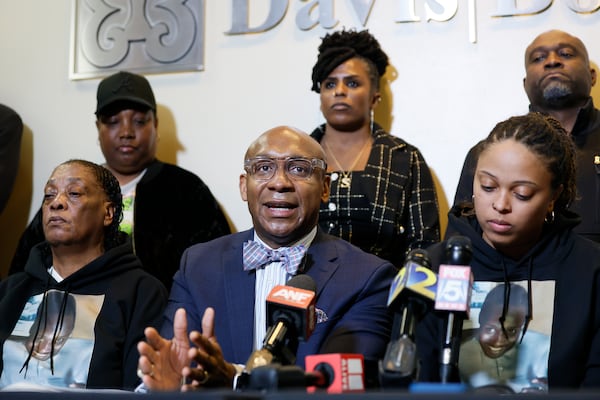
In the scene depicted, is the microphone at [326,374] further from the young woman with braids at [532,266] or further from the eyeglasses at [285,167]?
the eyeglasses at [285,167]

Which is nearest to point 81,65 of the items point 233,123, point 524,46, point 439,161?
point 233,123

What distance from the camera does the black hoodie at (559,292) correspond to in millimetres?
2586

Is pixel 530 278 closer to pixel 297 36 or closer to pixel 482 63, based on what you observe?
pixel 482 63

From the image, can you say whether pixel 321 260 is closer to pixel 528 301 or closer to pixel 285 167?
pixel 285 167

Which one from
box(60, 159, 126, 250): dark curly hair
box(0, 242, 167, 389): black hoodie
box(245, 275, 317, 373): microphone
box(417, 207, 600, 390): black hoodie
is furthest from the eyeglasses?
box(245, 275, 317, 373): microphone

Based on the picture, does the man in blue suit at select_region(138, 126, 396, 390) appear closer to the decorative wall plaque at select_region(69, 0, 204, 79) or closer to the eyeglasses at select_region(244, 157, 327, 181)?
the eyeglasses at select_region(244, 157, 327, 181)

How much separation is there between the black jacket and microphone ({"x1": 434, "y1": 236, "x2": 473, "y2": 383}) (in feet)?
7.90

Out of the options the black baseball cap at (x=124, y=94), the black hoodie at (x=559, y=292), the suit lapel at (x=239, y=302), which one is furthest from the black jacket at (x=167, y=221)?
the black hoodie at (x=559, y=292)

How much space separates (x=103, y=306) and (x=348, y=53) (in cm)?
180

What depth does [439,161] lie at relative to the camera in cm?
466

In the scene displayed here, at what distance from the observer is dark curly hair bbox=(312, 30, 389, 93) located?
4.41 m

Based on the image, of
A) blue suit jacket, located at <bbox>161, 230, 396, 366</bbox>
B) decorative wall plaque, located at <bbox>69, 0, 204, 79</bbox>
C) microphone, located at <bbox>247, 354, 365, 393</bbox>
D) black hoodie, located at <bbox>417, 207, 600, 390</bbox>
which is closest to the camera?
microphone, located at <bbox>247, 354, 365, 393</bbox>

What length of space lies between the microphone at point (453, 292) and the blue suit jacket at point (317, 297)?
68cm

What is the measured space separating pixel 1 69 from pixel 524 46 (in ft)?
10.2
